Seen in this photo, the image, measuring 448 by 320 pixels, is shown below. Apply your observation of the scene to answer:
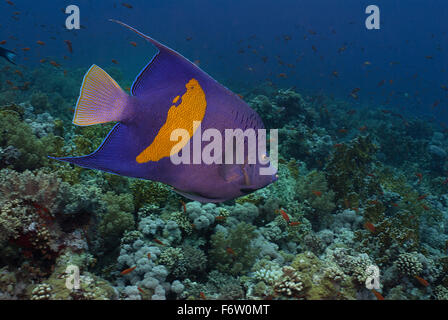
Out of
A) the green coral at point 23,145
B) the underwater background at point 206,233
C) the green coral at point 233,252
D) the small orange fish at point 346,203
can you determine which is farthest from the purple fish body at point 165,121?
the small orange fish at point 346,203

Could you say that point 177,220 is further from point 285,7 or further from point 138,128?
point 285,7

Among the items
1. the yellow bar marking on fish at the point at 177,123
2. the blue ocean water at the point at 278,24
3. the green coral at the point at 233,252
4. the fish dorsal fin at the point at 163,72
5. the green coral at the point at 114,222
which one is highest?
the blue ocean water at the point at 278,24

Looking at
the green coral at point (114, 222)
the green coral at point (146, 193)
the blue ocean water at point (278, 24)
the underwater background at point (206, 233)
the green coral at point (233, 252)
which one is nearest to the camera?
the underwater background at point (206, 233)

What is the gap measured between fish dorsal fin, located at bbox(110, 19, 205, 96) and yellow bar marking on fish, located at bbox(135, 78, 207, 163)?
5 cm

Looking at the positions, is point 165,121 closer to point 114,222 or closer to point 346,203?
point 114,222

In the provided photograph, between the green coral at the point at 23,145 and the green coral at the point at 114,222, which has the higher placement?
the green coral at the point at 23,145

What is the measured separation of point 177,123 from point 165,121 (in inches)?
1.6

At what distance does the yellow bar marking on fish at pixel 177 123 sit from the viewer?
88cm

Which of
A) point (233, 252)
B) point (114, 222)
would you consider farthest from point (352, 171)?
point (114, 222)

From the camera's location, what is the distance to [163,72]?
0.93 meters

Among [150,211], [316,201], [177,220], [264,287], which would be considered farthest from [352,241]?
[150,211]

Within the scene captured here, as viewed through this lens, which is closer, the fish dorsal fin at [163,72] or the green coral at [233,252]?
the fish dorsal fin at [163,72]

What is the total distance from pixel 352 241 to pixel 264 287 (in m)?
2.12

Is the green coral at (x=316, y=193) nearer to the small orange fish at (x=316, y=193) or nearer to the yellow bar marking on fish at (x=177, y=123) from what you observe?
the small orange fish at (x=316, y=193)
